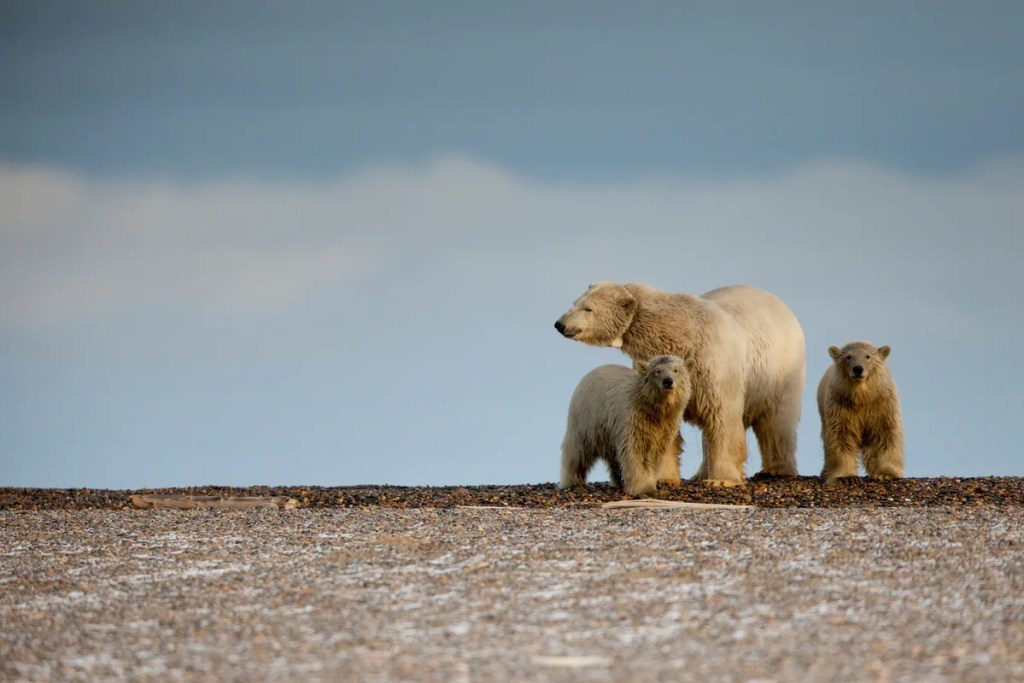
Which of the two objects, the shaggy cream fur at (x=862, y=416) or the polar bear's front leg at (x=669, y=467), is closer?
the polar bear's front leg at (x=669, y=467)

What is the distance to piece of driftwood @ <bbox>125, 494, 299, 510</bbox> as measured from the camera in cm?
1214

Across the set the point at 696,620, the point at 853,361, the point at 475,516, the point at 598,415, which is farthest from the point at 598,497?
the point at 696,620

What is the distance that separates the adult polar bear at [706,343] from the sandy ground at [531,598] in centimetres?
198

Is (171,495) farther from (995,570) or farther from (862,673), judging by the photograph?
(862,673)

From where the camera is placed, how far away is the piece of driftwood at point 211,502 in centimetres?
1214

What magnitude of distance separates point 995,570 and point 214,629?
4.45 metres

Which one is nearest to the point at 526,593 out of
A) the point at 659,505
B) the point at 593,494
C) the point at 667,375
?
the point at 659,505

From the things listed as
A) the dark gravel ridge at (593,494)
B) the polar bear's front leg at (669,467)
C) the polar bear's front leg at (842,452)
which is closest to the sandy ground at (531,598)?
the dark gravel ridge at (593,494)

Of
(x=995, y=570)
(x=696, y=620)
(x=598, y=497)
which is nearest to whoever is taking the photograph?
(x=696, y=620)

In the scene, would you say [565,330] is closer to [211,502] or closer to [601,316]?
[601,316]

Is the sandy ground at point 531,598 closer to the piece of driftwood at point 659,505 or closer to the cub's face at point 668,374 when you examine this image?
the piece of driftwood at point 659,505

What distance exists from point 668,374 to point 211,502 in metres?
4.53

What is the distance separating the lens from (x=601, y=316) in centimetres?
1273

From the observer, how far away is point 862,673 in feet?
17.5
